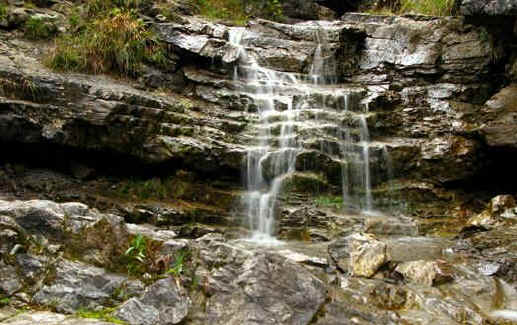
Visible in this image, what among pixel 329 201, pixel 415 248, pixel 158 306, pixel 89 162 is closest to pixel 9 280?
pixel 158 306

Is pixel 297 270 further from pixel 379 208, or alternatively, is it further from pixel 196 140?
pixel 379 208

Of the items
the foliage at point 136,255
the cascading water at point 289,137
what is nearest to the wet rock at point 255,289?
the foliage at point 136,255

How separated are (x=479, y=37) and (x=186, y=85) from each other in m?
7.18

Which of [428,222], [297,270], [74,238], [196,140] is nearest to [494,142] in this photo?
[428,222]

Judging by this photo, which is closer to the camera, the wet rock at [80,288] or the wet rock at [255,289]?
the wet rock at [80,288]

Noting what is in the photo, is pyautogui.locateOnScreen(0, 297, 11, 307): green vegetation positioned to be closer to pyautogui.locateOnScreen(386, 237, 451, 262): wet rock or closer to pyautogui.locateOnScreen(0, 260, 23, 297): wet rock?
pyautogui.locateOnScreen(0, 260, 23, 297): wet rock

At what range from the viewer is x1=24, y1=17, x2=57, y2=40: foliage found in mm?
9352

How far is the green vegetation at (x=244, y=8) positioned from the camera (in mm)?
15406

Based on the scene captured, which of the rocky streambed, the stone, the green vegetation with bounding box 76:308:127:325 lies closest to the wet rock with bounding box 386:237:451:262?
the rocky streambed

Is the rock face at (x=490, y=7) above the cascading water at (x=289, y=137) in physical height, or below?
above

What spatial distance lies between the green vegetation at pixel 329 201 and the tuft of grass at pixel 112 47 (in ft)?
16.0

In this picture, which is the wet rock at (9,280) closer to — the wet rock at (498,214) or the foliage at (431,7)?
the wet rock at (498,214)

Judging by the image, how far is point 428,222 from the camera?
8.44 m

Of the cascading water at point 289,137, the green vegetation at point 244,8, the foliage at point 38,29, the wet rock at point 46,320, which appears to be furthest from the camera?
the green vegetation at point 244,8
